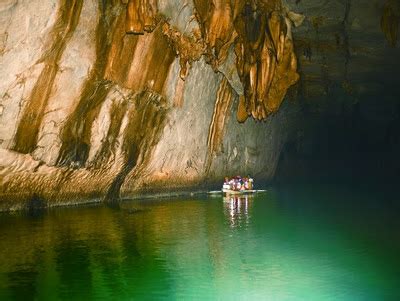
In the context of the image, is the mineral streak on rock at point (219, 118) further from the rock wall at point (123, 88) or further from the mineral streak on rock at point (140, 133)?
the mineral streak on rock at point (140, 133)

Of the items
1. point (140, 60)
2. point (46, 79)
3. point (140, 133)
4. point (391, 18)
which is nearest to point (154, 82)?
point (140, 60)

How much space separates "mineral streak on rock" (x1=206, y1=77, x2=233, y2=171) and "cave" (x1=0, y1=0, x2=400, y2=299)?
71mm

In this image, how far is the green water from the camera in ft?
31.3

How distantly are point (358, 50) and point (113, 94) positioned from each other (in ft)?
39.6

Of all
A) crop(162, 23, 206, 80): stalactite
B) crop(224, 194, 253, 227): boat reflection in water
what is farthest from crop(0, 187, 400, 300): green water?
crop(162, 23, 206, 80): stalactite

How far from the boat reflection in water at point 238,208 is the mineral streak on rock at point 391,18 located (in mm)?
8759

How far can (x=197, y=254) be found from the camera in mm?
12438

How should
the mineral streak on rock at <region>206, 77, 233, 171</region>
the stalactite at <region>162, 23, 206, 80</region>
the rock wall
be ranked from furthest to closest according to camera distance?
the mineral streak on rock at <region>206, 77, 233, 171</region> < the stalactite at <region>162, 23, 206, 80</region> < the rock wall

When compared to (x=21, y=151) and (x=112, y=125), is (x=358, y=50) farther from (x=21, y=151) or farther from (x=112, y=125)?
(x=21, y=151)

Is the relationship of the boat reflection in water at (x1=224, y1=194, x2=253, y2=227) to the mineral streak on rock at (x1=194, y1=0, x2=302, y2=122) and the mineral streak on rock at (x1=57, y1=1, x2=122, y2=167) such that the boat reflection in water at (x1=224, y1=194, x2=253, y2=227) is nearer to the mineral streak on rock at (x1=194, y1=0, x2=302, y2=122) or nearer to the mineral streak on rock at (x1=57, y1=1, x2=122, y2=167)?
the mineral streak on rock at (x1=194, y1=0, x2=302, y2=122)

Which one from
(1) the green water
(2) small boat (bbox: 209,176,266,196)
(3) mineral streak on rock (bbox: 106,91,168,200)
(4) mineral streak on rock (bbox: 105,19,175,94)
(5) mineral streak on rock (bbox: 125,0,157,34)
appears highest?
(5) mineral streak on rock (bbox: 125,0,157,34)

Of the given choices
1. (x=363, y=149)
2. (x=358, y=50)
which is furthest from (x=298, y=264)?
(x=363, y=149)

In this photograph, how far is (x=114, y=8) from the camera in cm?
1681

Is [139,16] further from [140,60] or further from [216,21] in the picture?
[216,21]
